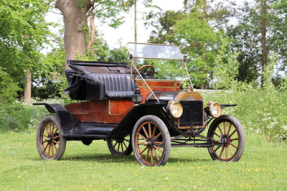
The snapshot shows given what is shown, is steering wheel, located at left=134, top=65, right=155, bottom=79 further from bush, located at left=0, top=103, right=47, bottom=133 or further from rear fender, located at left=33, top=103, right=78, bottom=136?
bush, located at left=0, top=103, right=47, bottom=133

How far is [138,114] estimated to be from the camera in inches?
319

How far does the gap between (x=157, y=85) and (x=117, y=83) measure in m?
1.10

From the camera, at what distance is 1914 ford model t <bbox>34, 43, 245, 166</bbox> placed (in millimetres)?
7746

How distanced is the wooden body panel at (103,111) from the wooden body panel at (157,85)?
433 millimetres

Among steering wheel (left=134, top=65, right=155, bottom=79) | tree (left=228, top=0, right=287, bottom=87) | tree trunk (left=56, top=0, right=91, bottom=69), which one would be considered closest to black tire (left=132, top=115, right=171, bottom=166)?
steering wheel (left=134, top=65, right=155, bottom=79)

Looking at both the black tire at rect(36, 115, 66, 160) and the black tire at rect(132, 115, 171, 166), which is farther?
the black tire at rect(36, 115, 66, 160)

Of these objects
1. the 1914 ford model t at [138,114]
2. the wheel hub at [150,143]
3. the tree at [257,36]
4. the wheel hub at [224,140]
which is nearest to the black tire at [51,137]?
the 1914 ford model t at [138,114]

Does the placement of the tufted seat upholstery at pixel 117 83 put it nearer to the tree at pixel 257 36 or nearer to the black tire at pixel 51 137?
the black tire at pixel 51 137

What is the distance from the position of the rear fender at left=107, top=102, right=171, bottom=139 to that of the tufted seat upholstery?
816mm

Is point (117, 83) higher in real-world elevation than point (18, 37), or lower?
lower

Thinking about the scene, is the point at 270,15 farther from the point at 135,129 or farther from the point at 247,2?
the point at 135,129

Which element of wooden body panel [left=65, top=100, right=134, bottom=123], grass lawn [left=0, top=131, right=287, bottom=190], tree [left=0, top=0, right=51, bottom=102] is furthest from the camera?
tree [left=0, top=0, right=51, bottom=102]

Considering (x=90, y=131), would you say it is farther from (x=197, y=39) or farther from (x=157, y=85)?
(x=197, y=39)

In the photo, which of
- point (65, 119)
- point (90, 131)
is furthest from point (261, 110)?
point (65, 119)
